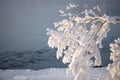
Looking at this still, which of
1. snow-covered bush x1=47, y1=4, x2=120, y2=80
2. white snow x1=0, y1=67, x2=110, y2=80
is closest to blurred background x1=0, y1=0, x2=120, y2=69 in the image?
white snow x1=0, y1=67, x2=110, y2=80

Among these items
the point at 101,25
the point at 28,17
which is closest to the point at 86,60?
the point at 101,25

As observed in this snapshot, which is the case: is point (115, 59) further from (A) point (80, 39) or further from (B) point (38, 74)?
(B) point (38, 74)

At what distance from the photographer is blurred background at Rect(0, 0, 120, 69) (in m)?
2.97

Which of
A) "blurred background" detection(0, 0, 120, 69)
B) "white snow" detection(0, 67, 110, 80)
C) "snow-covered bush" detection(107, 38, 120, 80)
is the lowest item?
"snow-covered bush" detection(107, 38, 120, 80)

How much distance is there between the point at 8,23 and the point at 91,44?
1.28 metres

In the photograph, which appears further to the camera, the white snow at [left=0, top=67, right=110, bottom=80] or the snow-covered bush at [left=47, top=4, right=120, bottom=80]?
the white snow at [left=0, top=67, right=110, bottom=80]

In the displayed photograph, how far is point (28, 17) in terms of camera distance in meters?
3.06

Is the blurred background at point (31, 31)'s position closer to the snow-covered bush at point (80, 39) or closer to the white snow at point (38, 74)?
the white snow at point (38, 74)

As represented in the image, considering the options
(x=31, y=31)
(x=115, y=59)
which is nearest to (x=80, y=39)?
(x=115, y=59)

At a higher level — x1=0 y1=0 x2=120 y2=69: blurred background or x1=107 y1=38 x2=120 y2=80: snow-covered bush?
x1=0 y1=0 x2=120 y2=69: blurred background

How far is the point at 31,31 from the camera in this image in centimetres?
307

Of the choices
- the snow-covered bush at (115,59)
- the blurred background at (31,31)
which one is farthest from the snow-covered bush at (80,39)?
the blurred background at (31,31)

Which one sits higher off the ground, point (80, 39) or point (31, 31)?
point (31, 31)

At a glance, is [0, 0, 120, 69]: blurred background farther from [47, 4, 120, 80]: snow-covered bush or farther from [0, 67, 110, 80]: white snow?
[47, 4, 120, 80]: snow-covered bush
